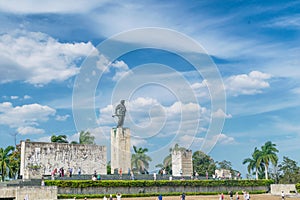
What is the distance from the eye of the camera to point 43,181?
26.6 meters

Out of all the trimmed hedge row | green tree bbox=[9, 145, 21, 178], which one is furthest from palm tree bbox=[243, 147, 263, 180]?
green tree bbox=[9, 145, 21, 178]

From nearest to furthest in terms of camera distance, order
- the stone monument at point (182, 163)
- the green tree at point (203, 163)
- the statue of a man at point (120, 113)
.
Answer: the statue of a man at point (120, 113), the stone monument at point (182, 163), the green tree at point (203, 163)

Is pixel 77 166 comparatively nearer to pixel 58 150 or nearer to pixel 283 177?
pixel 58 150

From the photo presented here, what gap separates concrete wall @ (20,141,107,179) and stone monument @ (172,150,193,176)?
7.22 meters

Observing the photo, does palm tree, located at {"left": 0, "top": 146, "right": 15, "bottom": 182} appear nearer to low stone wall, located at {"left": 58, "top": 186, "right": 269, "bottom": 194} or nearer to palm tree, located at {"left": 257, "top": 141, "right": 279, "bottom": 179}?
low stone wall, located at {"left": 58, "top": 186, "right": 269, "bottom": 194}

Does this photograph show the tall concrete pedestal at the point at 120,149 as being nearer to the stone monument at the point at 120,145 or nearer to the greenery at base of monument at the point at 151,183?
the stone monument at the point at 120,145

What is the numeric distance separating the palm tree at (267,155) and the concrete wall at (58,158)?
23.5m

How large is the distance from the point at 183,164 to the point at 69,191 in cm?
1519

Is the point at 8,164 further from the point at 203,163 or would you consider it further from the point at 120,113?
the point at 203,163

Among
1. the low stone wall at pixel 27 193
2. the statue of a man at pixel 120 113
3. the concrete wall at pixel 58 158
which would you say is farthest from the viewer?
the statue of a man at pixel 120 113

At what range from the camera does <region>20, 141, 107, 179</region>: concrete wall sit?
33.3 m

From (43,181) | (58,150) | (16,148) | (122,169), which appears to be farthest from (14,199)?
(16,148)

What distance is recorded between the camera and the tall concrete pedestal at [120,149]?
3653 centimetres

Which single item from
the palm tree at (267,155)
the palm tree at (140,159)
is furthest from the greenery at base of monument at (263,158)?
the palm tree at (140,159)
